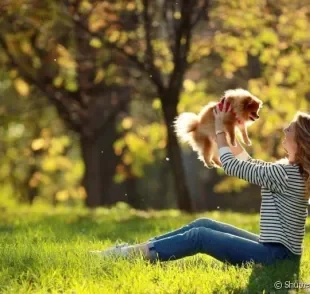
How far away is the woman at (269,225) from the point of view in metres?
5.69

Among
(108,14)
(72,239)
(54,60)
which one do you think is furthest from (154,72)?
(72,239)

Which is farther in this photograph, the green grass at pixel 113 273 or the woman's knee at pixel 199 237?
the woman's knee at pixel 199 237

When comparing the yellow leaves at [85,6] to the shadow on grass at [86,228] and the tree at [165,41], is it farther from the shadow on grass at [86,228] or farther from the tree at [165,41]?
the shadow on grass at [86,228]

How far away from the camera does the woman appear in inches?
224

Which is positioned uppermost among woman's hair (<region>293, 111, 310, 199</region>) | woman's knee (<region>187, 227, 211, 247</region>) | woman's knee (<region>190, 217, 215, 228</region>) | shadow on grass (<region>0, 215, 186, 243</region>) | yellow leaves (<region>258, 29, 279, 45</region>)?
yellow leaves (<region>258, 29, 279, 45</region>)

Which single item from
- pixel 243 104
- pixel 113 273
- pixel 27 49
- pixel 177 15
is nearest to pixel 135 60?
pixel 177 15

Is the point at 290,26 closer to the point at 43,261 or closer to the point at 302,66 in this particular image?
the point at 302,66

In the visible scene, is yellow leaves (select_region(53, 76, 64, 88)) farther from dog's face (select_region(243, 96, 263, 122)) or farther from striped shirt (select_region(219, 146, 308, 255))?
striped shirt (select_region(219, 146, 308, 255))

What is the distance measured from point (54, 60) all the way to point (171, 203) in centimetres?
2254

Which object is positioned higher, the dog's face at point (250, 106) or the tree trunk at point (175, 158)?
the dog's face at point (250, 106)

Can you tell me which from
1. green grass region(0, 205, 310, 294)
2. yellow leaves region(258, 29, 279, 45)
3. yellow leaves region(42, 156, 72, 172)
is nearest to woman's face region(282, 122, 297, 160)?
green grass region(0, 205, 310, 294)

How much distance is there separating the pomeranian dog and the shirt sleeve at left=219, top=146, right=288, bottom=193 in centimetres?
37

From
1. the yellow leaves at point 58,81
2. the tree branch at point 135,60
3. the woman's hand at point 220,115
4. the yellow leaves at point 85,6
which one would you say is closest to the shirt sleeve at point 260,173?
the woman's hand at point 220,115

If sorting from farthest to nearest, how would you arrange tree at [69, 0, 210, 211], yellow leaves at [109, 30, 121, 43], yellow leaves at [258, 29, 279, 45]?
1. yellow leaves at [109, 30, 121, 43]
2. yellow leaves at [258, 29, 279, 45]
3. tree at [69, 0, 210, 211]
